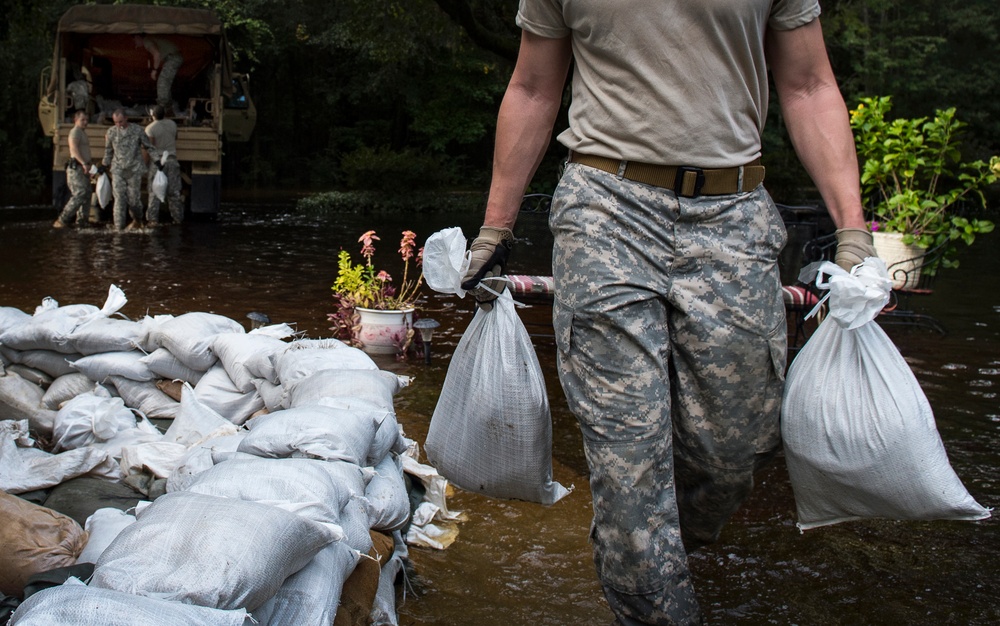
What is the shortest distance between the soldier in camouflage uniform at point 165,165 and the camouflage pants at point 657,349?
12720mm

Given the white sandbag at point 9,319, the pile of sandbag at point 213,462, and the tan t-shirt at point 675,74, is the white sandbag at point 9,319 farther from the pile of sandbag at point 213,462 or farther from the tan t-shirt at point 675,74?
the tan t-shirt at point 675,74

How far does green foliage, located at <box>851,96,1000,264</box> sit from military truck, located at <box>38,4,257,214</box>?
Answer: 10.1 meters

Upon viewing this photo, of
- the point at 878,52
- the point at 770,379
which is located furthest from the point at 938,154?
the point at 878,52

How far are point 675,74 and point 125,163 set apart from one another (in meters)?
12.3

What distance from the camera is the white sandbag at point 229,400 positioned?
4.17 m

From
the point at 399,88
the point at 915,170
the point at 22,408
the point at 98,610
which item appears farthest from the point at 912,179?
the point at 399,88

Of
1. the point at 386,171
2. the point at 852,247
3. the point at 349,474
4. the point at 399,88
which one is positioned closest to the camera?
the point at 852,247

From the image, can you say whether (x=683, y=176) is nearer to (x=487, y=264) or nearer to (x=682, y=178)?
(x=682, y=178)

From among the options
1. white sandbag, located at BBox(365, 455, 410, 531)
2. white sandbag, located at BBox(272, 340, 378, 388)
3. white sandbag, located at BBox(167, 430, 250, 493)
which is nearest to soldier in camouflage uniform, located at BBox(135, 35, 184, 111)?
white sandbag, located at BBox(272, 340, 378, 388)

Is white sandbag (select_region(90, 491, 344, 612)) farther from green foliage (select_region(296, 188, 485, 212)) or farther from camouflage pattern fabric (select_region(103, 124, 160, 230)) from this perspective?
green foliage (select_region(296, 188, 485, 212))

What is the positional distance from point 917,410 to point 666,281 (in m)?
0.58

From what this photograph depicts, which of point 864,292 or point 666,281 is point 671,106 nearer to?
point 666,281

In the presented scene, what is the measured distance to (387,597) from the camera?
2.81m

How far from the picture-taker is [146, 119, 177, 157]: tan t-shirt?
14.2 m
